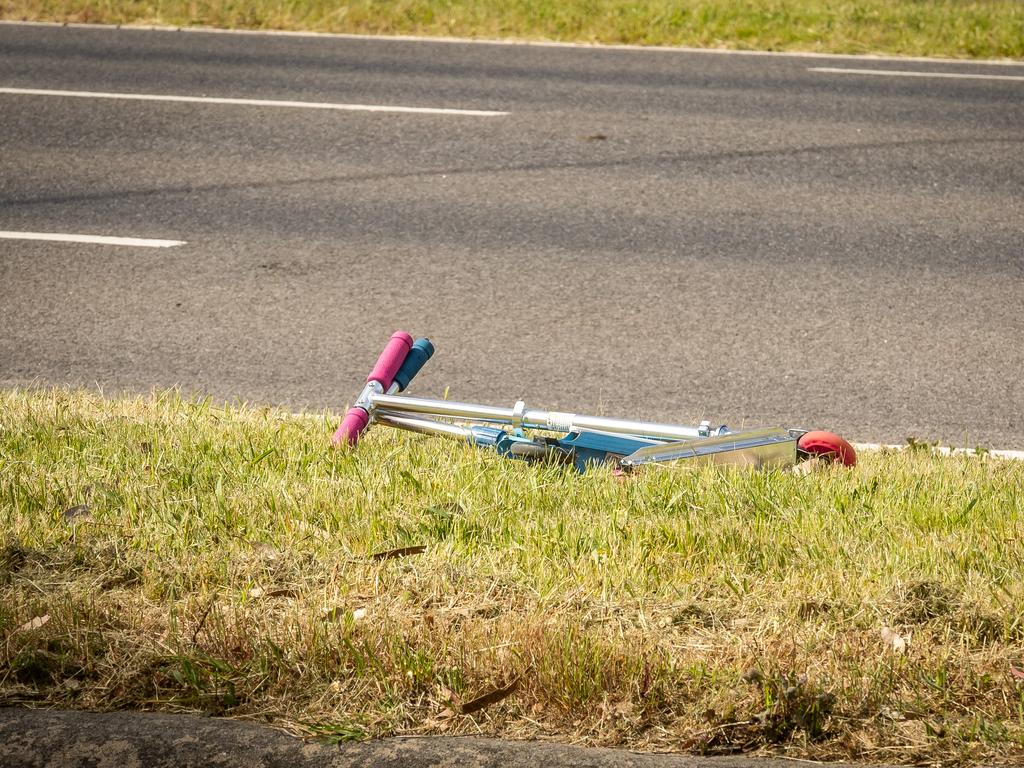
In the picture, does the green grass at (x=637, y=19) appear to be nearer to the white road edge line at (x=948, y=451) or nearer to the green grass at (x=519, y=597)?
the white road edge line at (x=948, y=451)

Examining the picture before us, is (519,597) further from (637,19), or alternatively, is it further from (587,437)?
(637,19)

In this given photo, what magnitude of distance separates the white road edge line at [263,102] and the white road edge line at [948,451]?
222 inches

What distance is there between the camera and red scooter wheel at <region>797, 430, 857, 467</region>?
3936 millimetres

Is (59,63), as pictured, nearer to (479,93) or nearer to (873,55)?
(479,93)

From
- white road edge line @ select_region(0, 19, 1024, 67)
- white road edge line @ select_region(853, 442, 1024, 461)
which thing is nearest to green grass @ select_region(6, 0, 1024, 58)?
white road edge line @ select_region(0, 19, 1024, 67)

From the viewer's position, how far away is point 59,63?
10.9m

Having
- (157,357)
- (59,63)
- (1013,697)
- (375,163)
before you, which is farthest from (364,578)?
(59,63)

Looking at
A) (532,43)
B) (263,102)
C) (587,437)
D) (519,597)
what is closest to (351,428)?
(587,437)

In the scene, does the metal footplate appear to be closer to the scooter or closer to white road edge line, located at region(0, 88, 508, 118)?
the scooter

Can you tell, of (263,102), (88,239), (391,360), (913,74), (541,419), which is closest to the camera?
(541,419)

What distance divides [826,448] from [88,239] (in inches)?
191

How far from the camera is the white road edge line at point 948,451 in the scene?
14.6ft

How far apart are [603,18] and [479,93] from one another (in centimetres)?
334

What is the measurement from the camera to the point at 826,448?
155 inches
